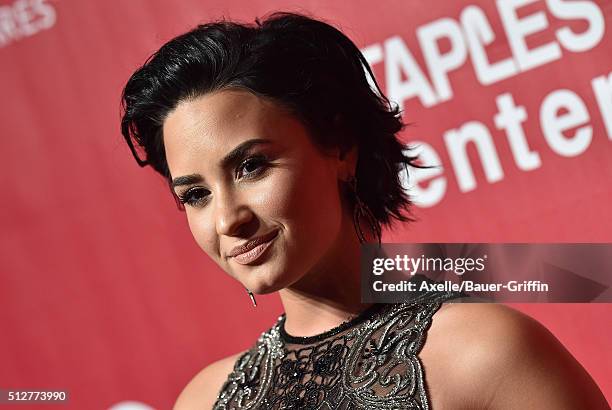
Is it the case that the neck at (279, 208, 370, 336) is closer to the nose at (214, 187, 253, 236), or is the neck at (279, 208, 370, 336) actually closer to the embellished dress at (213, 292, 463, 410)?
the embellished dress at (213, 292, 463, 410)

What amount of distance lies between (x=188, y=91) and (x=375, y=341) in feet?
1.23

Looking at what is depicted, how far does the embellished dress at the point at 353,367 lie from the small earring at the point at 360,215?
9 centimetres

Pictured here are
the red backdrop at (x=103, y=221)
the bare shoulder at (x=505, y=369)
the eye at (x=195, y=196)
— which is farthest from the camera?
the red backdrop at (x=103, y=221)

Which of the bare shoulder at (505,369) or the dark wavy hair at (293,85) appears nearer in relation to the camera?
the bare shoulder at (505,369)

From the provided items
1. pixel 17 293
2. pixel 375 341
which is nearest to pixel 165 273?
pixel 17 293

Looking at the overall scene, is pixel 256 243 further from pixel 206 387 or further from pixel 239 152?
pixel 206 387

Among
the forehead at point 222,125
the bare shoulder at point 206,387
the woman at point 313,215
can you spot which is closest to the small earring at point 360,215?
the woman at point 313,215

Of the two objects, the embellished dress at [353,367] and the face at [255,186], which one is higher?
the face at [255,186]

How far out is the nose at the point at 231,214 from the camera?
1.19 meters

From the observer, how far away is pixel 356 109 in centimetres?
130

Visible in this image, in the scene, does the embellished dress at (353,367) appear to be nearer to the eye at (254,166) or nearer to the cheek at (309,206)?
the cheek at (309,206)

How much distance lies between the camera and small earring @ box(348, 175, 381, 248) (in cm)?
129

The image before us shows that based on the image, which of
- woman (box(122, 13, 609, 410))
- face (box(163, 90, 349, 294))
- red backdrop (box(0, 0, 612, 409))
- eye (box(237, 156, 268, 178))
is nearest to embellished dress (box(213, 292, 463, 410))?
woman (box(122, 13, 609, 410))

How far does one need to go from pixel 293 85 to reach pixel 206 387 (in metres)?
0.49
